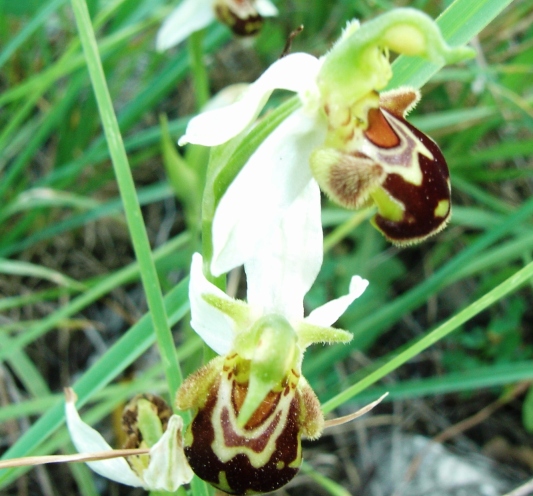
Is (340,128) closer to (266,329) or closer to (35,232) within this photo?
(266,329)

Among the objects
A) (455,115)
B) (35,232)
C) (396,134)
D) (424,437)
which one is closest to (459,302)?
(424,437)

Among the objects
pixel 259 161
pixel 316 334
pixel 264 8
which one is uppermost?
pixel 259 161

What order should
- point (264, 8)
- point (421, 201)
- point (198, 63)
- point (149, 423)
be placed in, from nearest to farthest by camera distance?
point (421, 201) < point (149, 423) < point (198, 63) < point (264, 8)

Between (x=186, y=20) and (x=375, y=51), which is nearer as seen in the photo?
(x=375, y=51)

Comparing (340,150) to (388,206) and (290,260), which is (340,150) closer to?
(388,206)

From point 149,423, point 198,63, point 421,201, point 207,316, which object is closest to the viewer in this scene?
point 421,201

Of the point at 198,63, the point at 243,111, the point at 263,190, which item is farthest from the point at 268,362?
the point at 198,63

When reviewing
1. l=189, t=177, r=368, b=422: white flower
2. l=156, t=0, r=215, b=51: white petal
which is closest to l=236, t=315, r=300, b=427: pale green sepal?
l=189, t=177, r=368, b=422: white flower

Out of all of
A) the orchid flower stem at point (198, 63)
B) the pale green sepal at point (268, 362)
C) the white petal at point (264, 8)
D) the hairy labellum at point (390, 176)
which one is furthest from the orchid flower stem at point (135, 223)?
the white petal at point (264, 8)
